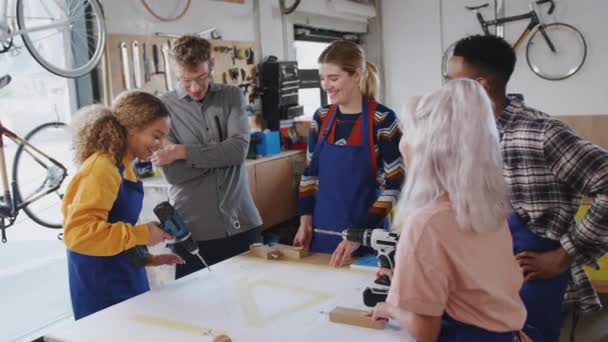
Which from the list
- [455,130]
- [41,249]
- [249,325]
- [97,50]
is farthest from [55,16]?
[455,130]

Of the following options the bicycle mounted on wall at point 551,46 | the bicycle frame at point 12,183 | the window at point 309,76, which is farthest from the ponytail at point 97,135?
the bicycle mounted on wall at point 551,46

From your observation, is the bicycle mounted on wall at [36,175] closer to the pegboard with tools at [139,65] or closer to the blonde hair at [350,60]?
the pegboard with tools at [139,65]

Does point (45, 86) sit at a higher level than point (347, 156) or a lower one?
higher

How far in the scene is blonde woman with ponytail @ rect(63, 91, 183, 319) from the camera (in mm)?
1626

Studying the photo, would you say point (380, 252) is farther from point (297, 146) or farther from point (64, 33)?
point (297, 146)

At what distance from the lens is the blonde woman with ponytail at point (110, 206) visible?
1626 mm

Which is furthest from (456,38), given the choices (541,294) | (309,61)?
(541,294)

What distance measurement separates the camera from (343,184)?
2.12 metres

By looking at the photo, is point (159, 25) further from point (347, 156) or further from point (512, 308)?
point (512, 308)

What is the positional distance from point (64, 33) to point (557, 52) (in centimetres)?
506

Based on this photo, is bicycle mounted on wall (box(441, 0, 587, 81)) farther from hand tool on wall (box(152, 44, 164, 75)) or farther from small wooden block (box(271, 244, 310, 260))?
small wooden block (box(271, 244, 310, 260))

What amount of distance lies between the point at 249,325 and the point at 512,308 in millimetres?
662

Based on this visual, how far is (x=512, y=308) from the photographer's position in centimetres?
120

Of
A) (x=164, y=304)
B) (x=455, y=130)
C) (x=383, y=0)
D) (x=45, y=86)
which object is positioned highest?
(x=383, y=0)
